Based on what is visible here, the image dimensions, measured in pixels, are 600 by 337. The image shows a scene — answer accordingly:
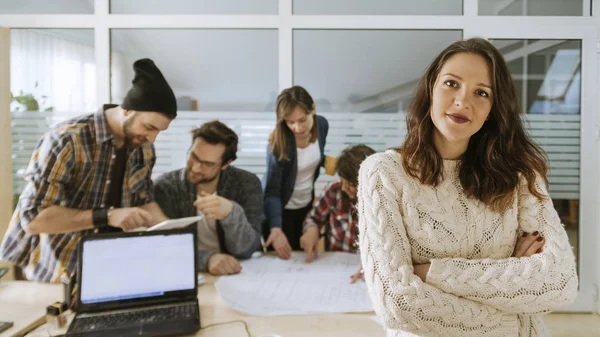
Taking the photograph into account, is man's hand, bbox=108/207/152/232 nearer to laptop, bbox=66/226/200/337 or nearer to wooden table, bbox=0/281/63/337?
wooden table, bbox=0/281/63/337

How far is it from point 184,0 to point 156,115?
1.10 meters

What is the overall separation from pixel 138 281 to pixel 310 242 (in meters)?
1.08

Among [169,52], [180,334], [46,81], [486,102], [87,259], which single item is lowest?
[180,334]

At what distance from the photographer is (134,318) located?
4.47 feet

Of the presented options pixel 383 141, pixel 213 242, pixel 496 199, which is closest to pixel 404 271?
pixel 496 199

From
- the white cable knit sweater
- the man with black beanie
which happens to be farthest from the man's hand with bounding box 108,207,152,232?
the white cable knit sweater

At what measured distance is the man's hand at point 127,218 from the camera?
6.95ft

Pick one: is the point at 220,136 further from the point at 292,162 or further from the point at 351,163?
the point at 351,163

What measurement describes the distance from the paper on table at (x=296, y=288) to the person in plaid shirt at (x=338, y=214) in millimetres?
202

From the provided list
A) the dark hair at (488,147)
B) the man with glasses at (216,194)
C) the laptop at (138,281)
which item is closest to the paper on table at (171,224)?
the laptop at (138,281)

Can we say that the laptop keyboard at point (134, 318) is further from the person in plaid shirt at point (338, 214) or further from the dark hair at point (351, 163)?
the dark hair at point (351, 163)

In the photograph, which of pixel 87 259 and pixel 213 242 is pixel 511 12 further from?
pixel 87 259

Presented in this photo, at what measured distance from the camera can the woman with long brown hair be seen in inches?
107

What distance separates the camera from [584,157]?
3018mm
